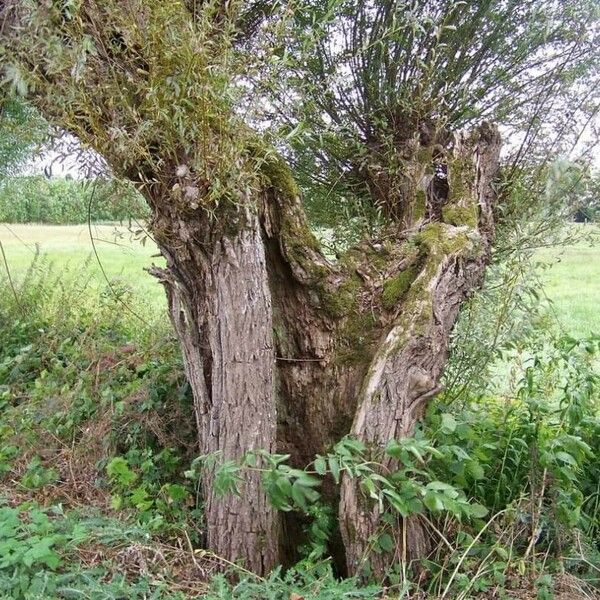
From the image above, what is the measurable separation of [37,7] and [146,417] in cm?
210

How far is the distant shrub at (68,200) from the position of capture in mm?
2512

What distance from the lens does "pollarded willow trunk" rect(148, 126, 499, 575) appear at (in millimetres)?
2590

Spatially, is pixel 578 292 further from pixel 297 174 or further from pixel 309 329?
pixel 309 329

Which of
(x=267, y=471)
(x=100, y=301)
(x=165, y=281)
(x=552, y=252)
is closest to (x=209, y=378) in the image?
(x=165, y=281)

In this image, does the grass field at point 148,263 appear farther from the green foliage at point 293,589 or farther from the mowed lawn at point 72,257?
the green foliage at point 293,589

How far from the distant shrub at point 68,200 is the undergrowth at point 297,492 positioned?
3.56 ft

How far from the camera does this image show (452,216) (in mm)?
3100

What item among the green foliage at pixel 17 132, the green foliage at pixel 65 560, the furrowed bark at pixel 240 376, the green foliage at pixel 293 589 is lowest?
the green foliage at pixel 293 589

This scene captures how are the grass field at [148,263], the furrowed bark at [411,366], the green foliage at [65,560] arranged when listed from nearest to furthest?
the green foliage at [65,560]
the furrowed bark at [411,366]
the grass field at [148,263]

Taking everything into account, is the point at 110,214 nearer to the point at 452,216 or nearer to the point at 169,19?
the point at 169,19

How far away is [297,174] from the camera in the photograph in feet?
12.6

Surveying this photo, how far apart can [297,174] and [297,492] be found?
226 centimetres

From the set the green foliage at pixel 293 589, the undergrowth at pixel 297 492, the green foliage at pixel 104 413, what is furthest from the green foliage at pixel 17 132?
the green foliage at pixel 293 589

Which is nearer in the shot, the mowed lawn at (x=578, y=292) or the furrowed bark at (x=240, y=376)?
the furrowed bark at (x=240, y=376)
